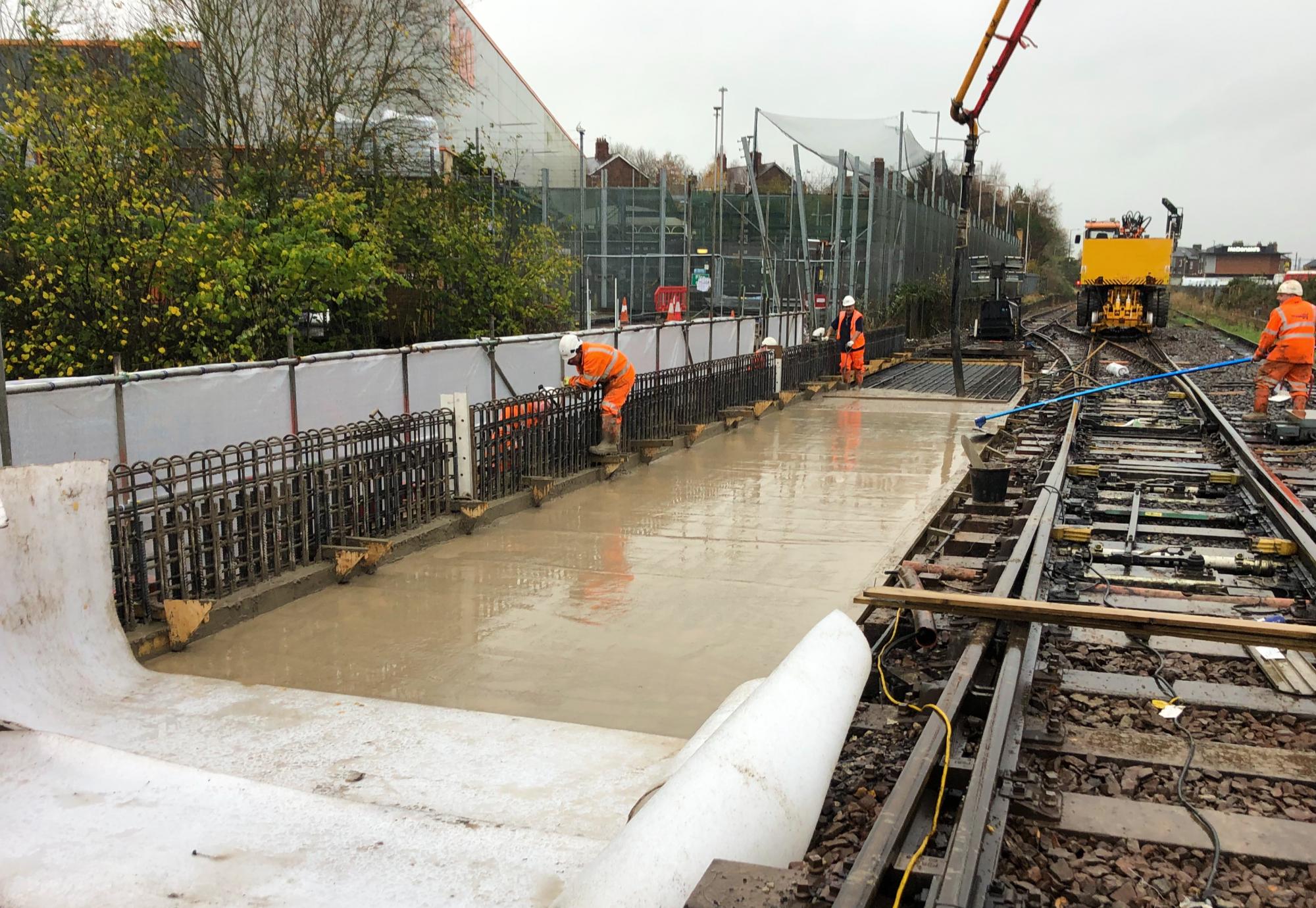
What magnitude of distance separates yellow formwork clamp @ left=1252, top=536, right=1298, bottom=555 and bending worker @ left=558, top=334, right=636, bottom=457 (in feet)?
20.5

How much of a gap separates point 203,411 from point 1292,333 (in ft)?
43.8

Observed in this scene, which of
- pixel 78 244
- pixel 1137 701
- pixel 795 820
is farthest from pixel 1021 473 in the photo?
pixel 78 244

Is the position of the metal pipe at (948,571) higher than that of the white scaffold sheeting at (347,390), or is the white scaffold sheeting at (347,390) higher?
the white scaffold sheeting at (347,390)

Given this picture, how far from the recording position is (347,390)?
9.04 m

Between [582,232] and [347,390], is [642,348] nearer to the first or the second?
[347,390]

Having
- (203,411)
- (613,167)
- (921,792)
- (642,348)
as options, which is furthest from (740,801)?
(613,167)

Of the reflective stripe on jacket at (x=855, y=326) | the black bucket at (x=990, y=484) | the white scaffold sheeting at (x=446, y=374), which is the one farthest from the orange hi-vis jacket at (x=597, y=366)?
the reflective stripe on jacket at (x=855, y=326)

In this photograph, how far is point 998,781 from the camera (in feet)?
13.4

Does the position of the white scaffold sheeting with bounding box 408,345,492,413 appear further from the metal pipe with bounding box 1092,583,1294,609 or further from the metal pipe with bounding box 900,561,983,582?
→ the metal pipe with bounding box 1092,583,1294,609

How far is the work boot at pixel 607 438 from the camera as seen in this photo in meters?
Answer: 11.3

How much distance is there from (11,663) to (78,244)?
7159 millimetres

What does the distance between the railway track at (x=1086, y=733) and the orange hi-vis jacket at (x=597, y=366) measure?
4.00 meters

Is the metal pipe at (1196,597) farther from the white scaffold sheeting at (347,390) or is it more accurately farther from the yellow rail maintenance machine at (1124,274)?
the yellow rail maintenance machine at (1124,274)

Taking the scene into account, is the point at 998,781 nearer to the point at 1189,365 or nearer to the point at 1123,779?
the point at 1123,779
